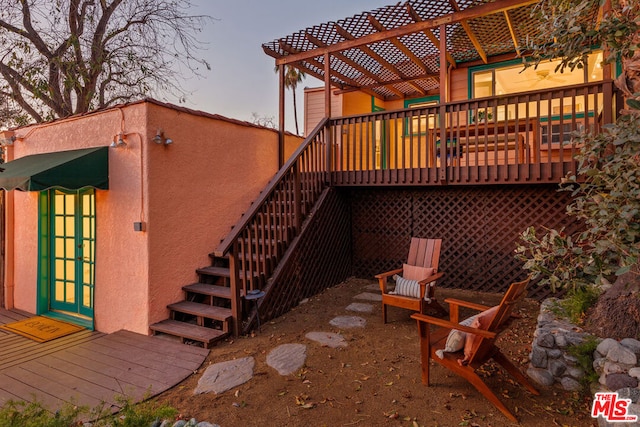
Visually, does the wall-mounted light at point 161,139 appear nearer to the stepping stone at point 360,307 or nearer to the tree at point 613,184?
the stepping stone at point 360,307

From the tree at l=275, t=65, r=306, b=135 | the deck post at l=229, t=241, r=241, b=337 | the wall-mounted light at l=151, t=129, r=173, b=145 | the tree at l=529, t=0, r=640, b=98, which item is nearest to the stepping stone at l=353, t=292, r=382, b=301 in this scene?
the deck post at l=229, t=241, r=241, b=337

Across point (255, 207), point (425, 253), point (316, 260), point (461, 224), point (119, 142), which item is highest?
point (119, 142)

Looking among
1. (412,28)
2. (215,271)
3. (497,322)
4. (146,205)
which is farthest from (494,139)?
(146,205)

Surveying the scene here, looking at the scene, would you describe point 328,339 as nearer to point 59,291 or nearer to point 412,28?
point 59,291

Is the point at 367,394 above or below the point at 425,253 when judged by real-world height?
below

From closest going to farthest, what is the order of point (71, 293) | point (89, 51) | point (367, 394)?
1. point (367, 394)
2. point (71, 293)
3. point (89, 51)

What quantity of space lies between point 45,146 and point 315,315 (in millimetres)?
4776

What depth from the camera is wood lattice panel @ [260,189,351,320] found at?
182 inches

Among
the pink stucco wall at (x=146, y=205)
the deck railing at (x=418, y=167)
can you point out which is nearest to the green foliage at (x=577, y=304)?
the deck railing at (x=418, y=167)

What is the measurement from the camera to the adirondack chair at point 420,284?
4121mm

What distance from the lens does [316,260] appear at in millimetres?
5535

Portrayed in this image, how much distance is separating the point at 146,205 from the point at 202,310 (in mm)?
1436

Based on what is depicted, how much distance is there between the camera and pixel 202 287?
15.1ft

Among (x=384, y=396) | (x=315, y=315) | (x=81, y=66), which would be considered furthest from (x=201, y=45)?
(x=384, y=396)
